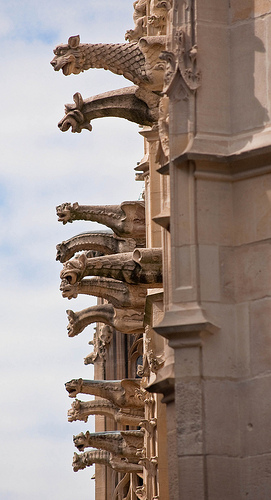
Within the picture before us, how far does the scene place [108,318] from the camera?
3166cm

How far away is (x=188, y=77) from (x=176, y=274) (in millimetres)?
1909

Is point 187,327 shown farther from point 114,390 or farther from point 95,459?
point 95,459

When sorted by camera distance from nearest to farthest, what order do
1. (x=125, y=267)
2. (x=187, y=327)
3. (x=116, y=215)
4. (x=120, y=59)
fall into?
(x=187, y=327) < (x=120, y=59) < (x=125, y=267) < (x=116, y=215)

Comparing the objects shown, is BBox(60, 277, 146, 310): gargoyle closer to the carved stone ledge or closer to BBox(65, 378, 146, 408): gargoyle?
BBox(65, 378, 146, 408): gargoyle

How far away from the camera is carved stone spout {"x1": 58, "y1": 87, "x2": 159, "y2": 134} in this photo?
73.3 ft

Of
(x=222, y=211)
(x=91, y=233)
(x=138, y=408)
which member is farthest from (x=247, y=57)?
(x=138, y=408)

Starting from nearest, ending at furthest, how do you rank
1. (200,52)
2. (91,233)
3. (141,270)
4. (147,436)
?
(200,52), (141,270), (147,436), (91,233)

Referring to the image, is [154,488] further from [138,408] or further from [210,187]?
[210,187]

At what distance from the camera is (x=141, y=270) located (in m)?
22.6

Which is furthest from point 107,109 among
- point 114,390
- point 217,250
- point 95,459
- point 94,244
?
point 95,459

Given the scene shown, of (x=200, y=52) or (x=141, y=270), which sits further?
(x=141, y=270)

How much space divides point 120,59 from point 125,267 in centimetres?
295

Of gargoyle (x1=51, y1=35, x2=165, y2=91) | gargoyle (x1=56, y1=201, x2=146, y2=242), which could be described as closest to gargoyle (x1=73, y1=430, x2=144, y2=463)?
gargoyle (x1=56, y1=201, x2=146, y2=242)

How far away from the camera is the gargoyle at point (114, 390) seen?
105 ft
